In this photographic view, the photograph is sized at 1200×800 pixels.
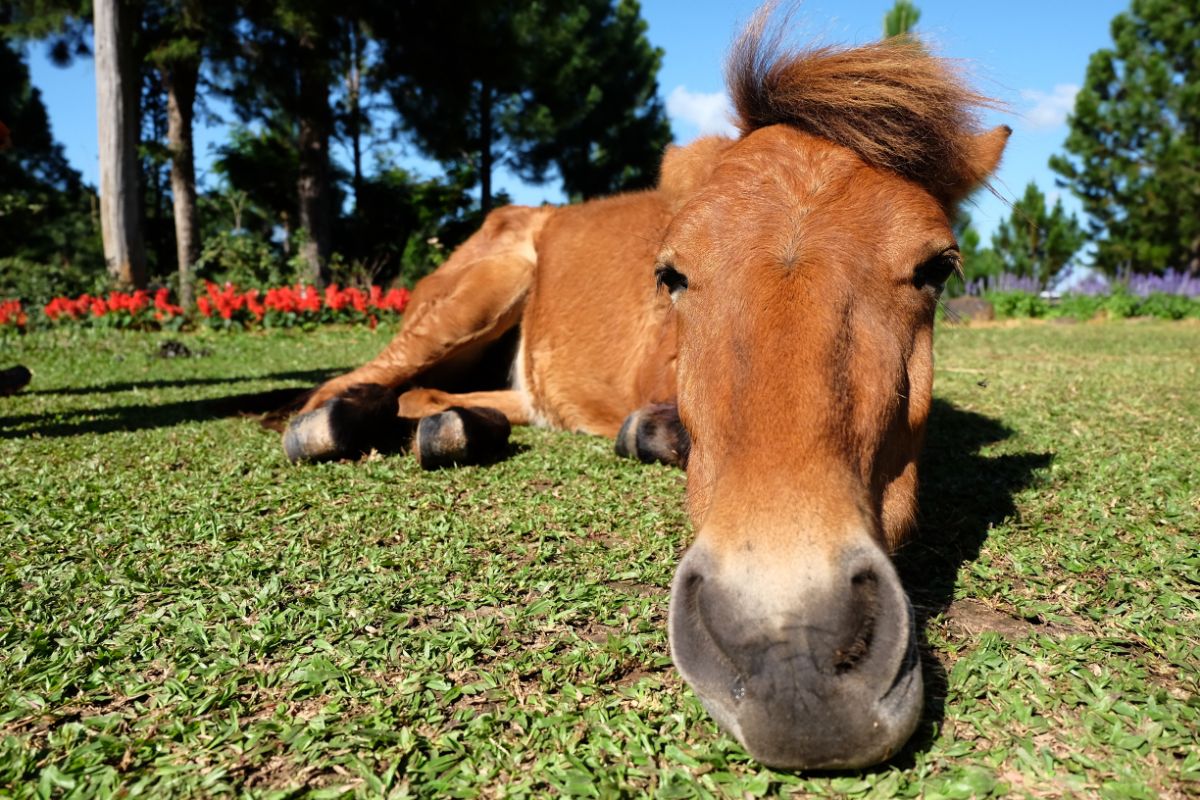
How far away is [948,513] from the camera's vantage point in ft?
9.71

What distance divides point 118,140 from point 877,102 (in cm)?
1409

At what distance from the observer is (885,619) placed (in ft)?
4.40

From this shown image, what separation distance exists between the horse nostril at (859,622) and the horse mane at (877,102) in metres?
1.32

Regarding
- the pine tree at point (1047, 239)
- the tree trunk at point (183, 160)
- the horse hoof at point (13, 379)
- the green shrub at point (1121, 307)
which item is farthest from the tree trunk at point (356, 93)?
the pine tree at point (1047, 239)

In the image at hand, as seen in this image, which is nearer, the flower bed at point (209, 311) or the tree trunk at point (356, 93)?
the flower bed at point (209, 311)

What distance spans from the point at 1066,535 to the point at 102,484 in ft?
13.1

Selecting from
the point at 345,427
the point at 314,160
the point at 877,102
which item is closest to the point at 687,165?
the point at 877,102

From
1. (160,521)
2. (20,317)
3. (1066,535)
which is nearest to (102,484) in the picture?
(160,521)

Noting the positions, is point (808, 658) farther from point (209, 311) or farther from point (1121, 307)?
point (1121, 307)

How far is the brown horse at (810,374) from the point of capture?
131 cm

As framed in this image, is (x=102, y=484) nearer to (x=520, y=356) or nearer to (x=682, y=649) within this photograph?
(x=520, y=356)

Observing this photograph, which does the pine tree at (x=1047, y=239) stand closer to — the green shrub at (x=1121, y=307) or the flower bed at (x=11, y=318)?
the green shrub at (x=1121, y=307)

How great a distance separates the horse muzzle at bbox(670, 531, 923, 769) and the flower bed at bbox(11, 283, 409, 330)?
462 inches

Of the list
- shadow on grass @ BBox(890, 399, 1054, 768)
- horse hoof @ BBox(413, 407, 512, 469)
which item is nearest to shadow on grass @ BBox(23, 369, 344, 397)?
horse hoof @ BBox(413, 407, 512, 469)
